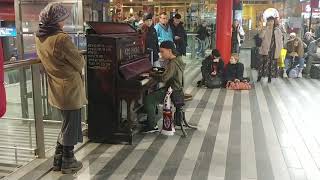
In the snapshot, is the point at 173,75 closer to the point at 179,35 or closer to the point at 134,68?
the point at 134,68

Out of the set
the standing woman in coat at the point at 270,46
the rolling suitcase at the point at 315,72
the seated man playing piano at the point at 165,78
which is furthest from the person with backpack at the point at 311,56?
the seated man playing piano at the point at 165,78

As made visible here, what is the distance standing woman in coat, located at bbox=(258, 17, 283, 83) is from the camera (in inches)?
375

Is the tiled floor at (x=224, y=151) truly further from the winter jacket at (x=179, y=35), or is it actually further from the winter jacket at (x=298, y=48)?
the winter jacket at (x=298, y=48)

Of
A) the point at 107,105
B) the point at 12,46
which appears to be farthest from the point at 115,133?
the point at 12,46

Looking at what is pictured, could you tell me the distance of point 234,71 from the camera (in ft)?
28.9

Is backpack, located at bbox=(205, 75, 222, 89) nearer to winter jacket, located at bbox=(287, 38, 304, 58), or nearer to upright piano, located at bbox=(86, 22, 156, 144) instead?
winter jacket, located at bbox=(287, 38, 304, 58)

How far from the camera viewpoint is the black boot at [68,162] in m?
3.97

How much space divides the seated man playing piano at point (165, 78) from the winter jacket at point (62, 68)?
1586mm

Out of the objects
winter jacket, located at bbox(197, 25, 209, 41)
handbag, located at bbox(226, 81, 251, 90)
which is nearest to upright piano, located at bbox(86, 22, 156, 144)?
handbag, located at bbox(226, 81, 251, 90)

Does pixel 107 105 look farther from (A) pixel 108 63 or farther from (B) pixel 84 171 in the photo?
(B) pixel 84 171

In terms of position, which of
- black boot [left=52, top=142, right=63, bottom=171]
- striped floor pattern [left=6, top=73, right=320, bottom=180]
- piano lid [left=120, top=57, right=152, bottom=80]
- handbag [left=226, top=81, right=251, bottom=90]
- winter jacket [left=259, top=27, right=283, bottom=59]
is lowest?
striped floor pattern [left=6, top=73, right=320, bottom=180]

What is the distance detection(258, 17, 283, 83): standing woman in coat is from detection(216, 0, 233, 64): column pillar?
0.84 m

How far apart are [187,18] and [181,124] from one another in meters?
13.1

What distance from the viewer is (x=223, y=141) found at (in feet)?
16.6
